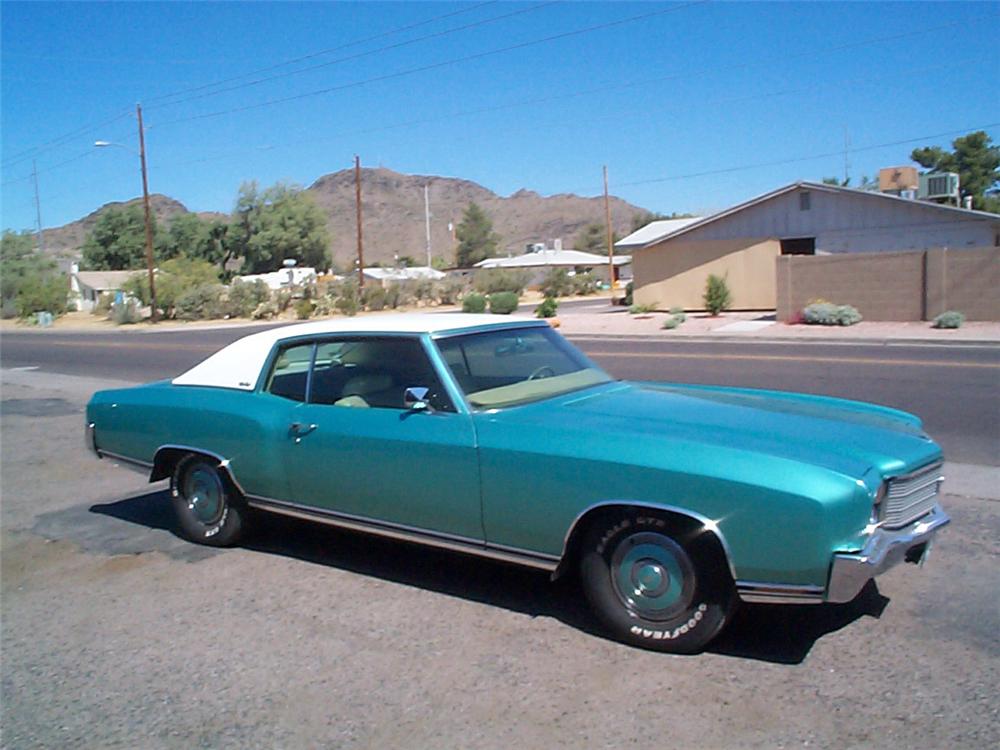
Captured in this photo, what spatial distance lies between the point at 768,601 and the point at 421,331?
2.39 m

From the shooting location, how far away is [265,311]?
51438 millimetres

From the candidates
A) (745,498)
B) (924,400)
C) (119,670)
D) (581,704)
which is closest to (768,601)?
(745,498)

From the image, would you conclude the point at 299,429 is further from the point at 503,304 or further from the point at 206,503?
the point at 503,304

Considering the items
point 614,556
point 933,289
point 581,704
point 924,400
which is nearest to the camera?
point 581,704

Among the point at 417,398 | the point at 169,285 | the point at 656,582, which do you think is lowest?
the point at 656,582

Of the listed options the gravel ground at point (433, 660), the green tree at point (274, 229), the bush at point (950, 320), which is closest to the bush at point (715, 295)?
the bush at point (950, 320)

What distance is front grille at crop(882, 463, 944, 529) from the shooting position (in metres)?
4.12

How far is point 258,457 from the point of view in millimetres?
5742

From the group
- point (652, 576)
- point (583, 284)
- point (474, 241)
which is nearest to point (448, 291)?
point (583, 284)

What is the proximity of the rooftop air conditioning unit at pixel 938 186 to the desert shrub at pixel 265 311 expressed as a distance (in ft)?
106

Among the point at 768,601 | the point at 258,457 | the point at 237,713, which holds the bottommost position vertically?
the point at 237,713

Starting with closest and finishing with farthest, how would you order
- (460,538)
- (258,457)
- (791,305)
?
(460,538), (258,457), (791,305)

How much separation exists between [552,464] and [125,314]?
51.9 meters

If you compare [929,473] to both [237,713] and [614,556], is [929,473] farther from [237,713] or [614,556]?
[237,713]
